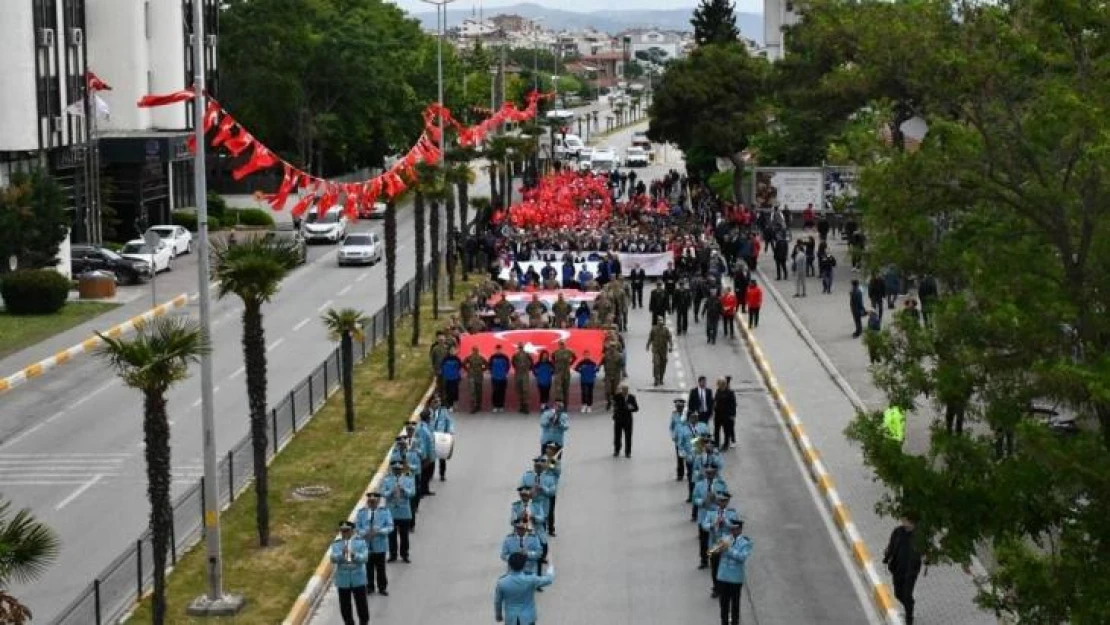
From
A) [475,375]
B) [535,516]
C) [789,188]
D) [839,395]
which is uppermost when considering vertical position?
[789,188]

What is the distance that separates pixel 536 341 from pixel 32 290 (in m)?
17.8

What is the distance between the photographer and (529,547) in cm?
2073

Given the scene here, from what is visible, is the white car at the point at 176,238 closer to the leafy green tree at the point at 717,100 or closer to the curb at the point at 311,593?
the leafy green tree at the point at 717,100

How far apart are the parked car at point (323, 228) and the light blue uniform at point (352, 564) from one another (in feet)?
168

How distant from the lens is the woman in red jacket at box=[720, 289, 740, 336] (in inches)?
→ 1818

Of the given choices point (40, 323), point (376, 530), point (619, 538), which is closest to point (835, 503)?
point (619, 538)

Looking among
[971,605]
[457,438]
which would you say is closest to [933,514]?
[971,605]

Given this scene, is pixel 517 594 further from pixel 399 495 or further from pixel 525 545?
pixel 399 495

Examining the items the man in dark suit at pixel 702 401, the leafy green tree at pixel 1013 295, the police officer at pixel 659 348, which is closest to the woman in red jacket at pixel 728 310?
the police officer at pixel 659 348

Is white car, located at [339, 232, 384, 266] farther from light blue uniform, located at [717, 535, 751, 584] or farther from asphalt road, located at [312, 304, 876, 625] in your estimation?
light blue uniform, located at [717, 535, 751, 584]

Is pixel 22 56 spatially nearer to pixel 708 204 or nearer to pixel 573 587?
pixel 708 204

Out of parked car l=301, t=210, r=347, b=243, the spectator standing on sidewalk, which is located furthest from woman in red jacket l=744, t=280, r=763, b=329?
parked car l=301, t=210, r=347, b=243

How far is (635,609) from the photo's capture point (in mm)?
22797

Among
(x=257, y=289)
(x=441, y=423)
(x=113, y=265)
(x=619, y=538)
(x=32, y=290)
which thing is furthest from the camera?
(x=113, y=265)
